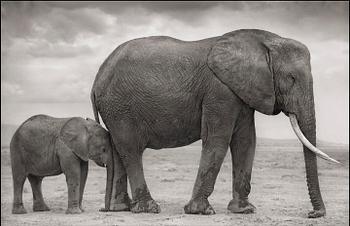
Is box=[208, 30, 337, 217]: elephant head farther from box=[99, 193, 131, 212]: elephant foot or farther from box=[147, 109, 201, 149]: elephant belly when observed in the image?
box=[99, 193, 131, 212]: elephant foot

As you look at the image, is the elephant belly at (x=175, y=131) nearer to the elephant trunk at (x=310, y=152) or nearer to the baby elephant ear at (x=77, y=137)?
the baby elephant ear at (x=77, y=137)

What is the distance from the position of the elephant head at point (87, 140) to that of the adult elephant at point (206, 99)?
24 centimetres

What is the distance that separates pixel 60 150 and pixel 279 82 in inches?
140

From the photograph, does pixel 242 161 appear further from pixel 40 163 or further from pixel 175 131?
pixel 40 163

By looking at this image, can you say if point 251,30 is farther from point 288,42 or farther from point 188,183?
point 188,183

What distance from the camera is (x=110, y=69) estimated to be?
991 centimetres

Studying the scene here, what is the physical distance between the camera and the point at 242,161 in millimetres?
9906

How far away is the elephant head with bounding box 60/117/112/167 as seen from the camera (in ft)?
32.4

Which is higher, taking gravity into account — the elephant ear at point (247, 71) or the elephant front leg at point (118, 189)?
the elephant ear at point (247, 71)

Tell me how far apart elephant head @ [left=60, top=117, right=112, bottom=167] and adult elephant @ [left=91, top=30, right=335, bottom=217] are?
0.24 meters

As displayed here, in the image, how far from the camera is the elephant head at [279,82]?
361 inches

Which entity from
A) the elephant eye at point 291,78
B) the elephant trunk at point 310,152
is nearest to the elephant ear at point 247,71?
the elephant eye at point 291,78

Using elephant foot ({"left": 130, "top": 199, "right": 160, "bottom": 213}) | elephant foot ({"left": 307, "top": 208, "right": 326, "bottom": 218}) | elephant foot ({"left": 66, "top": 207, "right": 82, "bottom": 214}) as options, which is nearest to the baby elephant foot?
elephant foot ({"left": 130, "top": 199, "right": 160, "bottom": 213})

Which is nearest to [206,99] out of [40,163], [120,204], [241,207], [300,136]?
[300,136]
